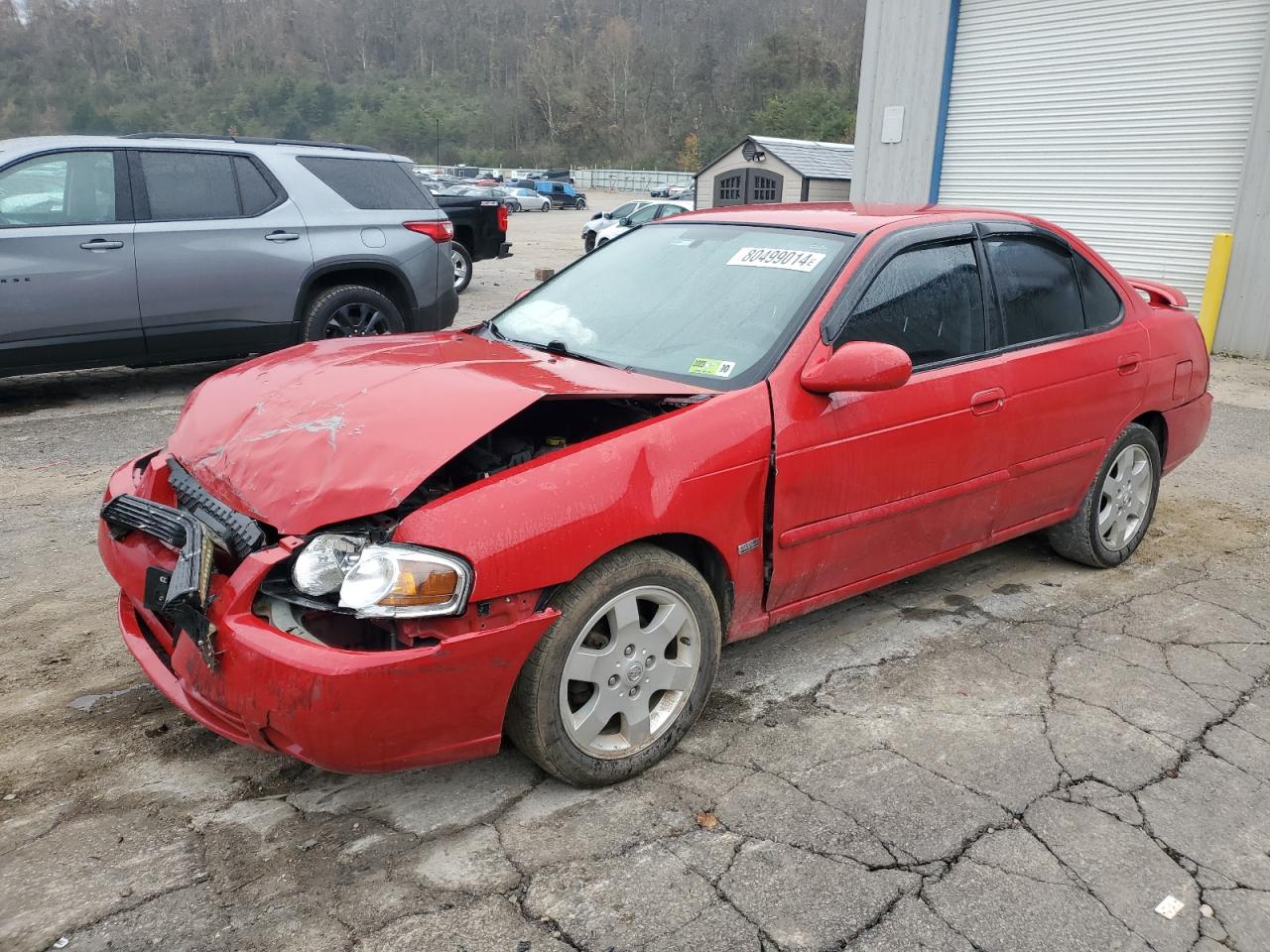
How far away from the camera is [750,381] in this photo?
3.04 m

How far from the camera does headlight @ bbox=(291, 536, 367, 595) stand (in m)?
2.41

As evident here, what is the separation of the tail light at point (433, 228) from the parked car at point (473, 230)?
5267 mm

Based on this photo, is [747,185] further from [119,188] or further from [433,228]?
[119,188]

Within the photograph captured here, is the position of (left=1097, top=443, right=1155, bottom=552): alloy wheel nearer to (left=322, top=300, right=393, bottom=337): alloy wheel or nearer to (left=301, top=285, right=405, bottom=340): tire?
(left=301, top=285, right=405, bottom=340): tire

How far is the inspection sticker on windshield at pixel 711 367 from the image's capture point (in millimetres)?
3121

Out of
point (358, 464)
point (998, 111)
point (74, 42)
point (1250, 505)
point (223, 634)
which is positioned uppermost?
point (74, 42)

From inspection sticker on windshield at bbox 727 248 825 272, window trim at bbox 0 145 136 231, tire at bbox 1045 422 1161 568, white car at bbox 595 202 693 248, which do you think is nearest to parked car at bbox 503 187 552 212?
white car at bbox 595 202 693 248

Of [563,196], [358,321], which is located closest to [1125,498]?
[358,321]

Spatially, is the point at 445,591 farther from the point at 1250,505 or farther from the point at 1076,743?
the point at 1250,505

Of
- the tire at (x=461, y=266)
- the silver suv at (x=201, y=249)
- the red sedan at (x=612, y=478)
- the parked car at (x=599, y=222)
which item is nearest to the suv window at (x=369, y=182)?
the silver suv at (x=201, y=249)

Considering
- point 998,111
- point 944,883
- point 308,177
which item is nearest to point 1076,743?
point 944,883

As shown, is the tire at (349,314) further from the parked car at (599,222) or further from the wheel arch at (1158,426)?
the parked car at (599,222)

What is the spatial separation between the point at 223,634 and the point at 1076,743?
8.28ft

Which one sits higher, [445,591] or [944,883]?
[445,591]
